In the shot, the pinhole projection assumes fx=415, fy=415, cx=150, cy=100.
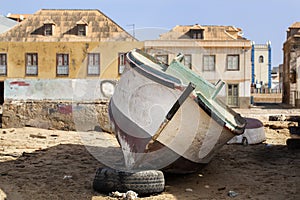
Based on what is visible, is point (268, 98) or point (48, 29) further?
point (268, 98)

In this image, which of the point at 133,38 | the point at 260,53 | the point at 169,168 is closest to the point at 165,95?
the point at 169,168

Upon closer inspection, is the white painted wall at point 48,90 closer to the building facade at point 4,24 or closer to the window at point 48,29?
the window at point 48,29

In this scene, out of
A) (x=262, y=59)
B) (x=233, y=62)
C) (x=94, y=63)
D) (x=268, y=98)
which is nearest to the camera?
(x=94, y=63)

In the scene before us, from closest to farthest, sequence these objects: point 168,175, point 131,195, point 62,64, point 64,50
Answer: point 131,195, point 168,175, point 64,50, point 62,64

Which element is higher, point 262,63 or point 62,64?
point 262,63

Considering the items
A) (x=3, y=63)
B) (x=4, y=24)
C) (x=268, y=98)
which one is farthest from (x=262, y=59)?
(x=3, y=63)

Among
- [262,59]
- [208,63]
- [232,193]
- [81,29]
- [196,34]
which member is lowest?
[232,193]

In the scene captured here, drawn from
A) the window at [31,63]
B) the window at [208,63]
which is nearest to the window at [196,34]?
the window at [208,63]

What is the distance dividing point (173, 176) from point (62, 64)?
22856 millimetres

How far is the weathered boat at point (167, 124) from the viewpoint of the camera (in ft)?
21.9

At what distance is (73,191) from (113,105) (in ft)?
7.11

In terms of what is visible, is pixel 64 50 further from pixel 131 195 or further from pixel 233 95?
pixel 131 195

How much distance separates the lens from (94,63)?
29516mm

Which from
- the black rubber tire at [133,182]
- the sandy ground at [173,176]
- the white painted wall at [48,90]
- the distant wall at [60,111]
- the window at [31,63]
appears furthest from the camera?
the window at [31,63]
